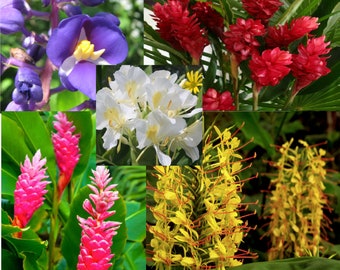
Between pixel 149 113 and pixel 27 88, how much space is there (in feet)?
0.88

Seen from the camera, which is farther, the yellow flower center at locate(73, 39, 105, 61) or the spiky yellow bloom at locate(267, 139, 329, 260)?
the spiky yellow bloom at locate(267, 139, 329, 260)

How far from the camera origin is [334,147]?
1.64 meters

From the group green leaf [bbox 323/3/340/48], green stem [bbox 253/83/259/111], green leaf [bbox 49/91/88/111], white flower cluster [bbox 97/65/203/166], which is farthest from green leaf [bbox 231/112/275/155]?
green leaf [bbox 49/91/88/111]

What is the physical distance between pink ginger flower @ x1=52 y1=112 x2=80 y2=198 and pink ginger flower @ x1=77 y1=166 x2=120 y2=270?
0.07m

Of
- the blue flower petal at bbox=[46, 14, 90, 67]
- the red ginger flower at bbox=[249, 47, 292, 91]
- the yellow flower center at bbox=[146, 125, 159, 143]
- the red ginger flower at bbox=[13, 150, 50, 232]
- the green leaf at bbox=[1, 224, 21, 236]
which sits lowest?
the green leaf at bbox=[1, 224, 21, 236]

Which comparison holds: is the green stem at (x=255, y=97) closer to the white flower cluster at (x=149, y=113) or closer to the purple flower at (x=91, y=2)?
the white flower cluster at (x=149, y=113)

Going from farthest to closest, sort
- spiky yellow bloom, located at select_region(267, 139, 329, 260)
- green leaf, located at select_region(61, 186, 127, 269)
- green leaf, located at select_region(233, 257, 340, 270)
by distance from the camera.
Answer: spiky yellow bloom, located at select_region(267, 139, 329, 260) < green leaf, located at select_region(61, 186, 127, 269) < green leaf, located at select_region(233, 257, 340, 270)

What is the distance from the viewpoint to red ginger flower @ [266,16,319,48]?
4.65ft

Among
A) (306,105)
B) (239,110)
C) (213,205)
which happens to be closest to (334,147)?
(306,105)

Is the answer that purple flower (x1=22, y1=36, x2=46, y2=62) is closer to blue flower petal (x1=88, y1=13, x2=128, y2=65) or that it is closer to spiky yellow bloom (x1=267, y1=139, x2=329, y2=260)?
blue flower petal (x1=88, y1=13, x2=128, y2=65)

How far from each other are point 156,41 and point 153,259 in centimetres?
46

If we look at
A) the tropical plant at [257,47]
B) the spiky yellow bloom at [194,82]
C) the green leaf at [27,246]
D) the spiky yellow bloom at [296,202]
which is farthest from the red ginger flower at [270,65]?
the green leaf at [27,246]

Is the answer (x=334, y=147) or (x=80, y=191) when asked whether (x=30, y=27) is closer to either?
(x=80, y=191)

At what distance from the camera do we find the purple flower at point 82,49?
145cm
